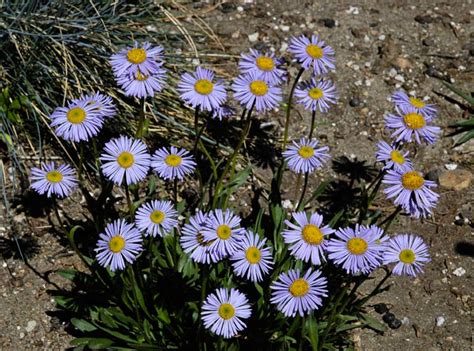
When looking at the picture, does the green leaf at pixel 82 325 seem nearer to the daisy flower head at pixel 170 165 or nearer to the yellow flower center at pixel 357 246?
the daisy flower head at pixel 170 165

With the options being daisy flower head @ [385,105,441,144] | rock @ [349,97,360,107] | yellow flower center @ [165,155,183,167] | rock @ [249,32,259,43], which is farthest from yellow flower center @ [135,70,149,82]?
rock @ [249,32,259,43]

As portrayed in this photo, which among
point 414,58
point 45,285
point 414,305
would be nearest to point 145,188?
point 45,285

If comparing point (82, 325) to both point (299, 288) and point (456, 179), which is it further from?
point (456, 179)

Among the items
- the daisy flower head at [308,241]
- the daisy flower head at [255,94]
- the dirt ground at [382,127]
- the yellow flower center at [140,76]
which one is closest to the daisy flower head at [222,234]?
the daisy flower head at [308,241]

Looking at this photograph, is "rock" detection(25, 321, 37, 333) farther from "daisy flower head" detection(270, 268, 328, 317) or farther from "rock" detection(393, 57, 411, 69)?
"rock" detection(393, 57, 411, 69)

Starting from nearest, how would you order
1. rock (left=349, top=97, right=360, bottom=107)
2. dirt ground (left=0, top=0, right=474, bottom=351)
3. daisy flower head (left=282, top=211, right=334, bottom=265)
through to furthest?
daisy flower head (left=282, top=211, right=334, bottom=265) < dirt ground (left=0, top=0, right=474, bottom=351) < rock (left=349, top=97, right=360, bottom=107)

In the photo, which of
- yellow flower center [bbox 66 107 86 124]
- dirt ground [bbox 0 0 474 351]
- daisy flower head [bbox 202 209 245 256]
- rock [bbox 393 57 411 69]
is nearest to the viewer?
daisy flower head [bbox 202 209 245 256]

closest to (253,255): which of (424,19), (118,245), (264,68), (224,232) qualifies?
(224,232)

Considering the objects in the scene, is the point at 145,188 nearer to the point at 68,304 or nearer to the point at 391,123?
the point at 68,304
